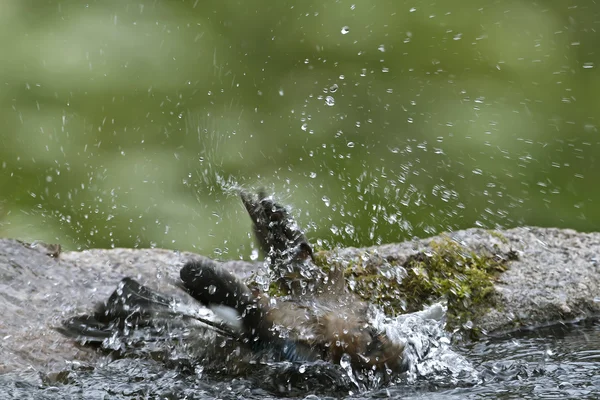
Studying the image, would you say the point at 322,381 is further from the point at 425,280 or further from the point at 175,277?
the point at 175,277

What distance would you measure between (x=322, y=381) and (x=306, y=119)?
159 inches

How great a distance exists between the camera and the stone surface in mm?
3059

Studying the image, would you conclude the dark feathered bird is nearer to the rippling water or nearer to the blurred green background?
the rippling water

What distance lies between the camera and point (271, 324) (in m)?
2.73

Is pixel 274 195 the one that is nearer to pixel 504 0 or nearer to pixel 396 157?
pixel 396 157

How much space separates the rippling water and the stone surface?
0.75 feet

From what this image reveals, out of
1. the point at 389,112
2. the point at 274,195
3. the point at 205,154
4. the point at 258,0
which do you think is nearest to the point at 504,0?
the point at 389,112

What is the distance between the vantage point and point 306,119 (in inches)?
256

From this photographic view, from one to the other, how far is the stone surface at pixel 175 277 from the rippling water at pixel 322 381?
23 centimetres

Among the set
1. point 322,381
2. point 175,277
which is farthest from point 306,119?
point 322,381

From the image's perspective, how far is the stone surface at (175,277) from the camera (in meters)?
3.06

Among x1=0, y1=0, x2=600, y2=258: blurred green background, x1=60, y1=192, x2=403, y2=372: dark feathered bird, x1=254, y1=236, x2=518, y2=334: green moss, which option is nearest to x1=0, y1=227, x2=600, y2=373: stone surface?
x1=254, y1=236, x2=518, y2=334: green moss

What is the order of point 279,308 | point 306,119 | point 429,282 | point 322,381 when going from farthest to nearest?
point 306,119 → point 429,282 → point 279,308 → point 322,381

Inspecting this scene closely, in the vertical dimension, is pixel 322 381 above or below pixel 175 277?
below
